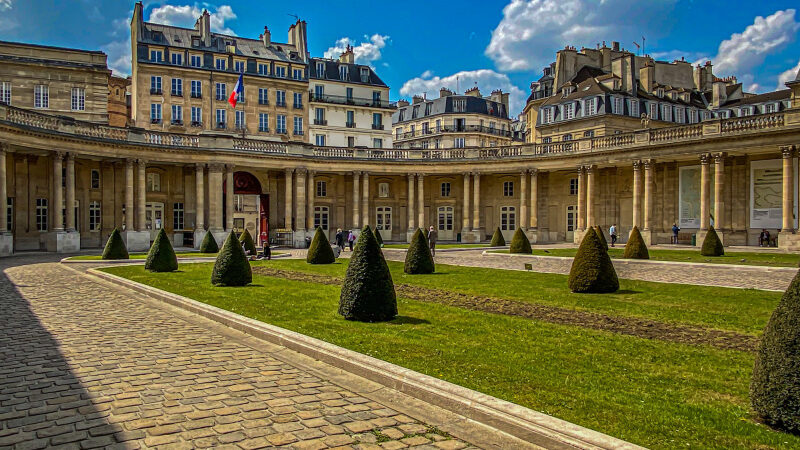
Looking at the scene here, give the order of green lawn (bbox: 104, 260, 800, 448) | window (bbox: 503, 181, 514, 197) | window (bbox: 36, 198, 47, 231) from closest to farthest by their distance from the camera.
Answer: green lawn (bbox: 104, 260, 800, 448) → window (bbox: 36, 198, 47, 231) → window (bbox: 503, 181, 514, 197)

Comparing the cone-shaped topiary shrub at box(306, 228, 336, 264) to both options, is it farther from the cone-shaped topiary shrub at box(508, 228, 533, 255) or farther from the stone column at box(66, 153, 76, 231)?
the stone column at box(66, 153, 76, 231)

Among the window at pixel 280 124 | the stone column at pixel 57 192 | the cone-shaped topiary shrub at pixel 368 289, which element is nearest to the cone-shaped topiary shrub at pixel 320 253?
the cone-shaped topiary shrub at pixel 368 289

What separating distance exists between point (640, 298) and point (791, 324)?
9.51 meters

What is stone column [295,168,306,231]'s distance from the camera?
A: 139ft

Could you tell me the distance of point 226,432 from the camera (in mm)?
5430

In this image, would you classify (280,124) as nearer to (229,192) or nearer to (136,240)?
(229,192)

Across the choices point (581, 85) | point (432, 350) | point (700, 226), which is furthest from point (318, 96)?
point (432, 350)

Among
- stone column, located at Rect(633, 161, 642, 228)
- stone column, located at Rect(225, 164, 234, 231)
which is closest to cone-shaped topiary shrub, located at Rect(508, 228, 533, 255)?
stone column, located at Rect(633, 161, 642, 228)

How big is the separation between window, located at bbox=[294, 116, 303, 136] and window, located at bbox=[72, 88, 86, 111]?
17.4m

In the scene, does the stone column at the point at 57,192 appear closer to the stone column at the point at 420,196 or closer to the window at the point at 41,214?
the window at the point at 41,214

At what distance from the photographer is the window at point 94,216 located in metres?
38.4

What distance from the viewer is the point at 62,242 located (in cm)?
3325

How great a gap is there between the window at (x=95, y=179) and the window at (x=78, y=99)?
5767 mm

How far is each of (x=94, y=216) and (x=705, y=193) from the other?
132 ft
